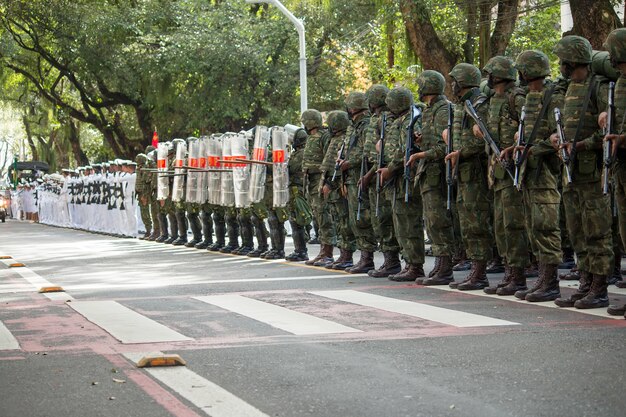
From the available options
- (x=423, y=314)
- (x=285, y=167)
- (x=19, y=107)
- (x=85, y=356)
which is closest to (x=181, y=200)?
(x=285, y=167)

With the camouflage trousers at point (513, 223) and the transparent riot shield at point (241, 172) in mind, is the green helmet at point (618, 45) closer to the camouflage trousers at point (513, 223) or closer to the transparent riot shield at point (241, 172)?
the camouflage trousers at point (513, 223)

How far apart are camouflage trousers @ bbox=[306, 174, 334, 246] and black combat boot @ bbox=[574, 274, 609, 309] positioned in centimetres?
664

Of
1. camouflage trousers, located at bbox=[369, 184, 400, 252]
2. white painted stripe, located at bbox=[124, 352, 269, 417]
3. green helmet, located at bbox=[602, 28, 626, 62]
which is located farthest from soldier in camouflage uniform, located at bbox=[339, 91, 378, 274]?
white painted stripe, located at bbox=[124, 352, 269, 417]

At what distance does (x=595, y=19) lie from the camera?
17031 millimetres

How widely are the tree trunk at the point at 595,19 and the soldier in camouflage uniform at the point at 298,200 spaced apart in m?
4.17

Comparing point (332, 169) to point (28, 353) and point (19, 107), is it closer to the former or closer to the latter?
point (28, 353)

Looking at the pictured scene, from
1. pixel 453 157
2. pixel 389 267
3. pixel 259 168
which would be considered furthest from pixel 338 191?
pixel 453 157

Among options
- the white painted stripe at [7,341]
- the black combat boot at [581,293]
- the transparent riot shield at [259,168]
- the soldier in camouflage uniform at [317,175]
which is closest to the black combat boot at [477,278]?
the black combat boot at [581,293]

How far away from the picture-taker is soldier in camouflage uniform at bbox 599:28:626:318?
9297mm

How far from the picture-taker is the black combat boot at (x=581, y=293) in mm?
10289

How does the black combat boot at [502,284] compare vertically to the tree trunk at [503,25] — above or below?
below

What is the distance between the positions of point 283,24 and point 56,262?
20251mm

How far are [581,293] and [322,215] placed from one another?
6.50 m

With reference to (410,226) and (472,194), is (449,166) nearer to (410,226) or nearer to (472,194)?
(472,194)
